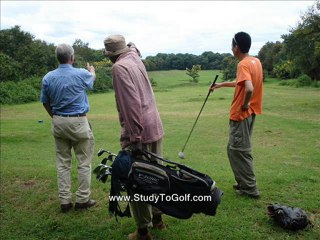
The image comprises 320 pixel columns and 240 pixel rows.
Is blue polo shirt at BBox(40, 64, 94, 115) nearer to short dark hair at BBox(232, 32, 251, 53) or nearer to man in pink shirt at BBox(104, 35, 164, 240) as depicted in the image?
man in pink shirt at BBox(104, 35, 164, 240)

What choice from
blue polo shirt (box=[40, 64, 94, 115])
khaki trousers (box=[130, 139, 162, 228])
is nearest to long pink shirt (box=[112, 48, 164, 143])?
khaki trousers (box=[130, 139, 162, 228])

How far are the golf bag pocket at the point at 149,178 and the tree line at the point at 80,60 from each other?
1240 centimetres

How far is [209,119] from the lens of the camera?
666 inches

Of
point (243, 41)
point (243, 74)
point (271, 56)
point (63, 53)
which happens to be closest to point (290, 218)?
point (243, 74)

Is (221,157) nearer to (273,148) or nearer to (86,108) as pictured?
(273,148)

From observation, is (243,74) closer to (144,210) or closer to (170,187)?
(170,187)

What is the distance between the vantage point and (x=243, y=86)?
4930 mm

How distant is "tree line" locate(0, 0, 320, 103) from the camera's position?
24.0 m

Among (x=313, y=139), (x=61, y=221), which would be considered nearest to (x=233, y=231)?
(x=61, y=221)

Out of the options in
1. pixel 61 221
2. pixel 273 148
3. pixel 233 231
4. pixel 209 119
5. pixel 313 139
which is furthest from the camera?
pixel 209 119

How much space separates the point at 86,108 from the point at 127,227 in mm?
1740

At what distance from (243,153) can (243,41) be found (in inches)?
61.3

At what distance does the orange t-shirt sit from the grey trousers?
0.35ft

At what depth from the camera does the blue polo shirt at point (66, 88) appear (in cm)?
493
